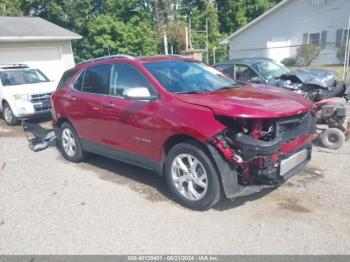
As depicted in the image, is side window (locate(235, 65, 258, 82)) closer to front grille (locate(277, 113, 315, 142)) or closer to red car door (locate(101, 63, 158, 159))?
front grille (locate(277, 113, 315, 142))

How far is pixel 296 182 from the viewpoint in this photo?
4871 millimetres

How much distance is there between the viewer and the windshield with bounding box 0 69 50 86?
10.8 metres

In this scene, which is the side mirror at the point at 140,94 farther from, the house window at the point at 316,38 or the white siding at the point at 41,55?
the house window at the point at 316,38

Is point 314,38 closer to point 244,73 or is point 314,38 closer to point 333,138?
point 244,73

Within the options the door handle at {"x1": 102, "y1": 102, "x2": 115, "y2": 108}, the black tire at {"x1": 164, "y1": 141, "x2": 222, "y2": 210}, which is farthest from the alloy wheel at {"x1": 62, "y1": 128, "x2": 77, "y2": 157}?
the black tire at {"x1": 164, "y1": 141, "x2": 222, "y2": 210}

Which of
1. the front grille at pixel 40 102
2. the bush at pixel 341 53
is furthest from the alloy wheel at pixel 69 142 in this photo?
the bush at pixel 341 53

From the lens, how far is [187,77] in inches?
189

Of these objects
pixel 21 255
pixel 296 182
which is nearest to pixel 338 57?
pixel 296 182

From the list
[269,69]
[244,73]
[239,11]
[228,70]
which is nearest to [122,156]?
[244,73]

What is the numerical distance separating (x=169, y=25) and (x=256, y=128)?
28.4 meters

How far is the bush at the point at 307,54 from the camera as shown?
22.0 m

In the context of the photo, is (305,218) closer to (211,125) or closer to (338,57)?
(211,125)

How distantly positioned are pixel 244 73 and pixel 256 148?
5.61m

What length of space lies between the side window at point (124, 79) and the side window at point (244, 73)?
4.43 meters
